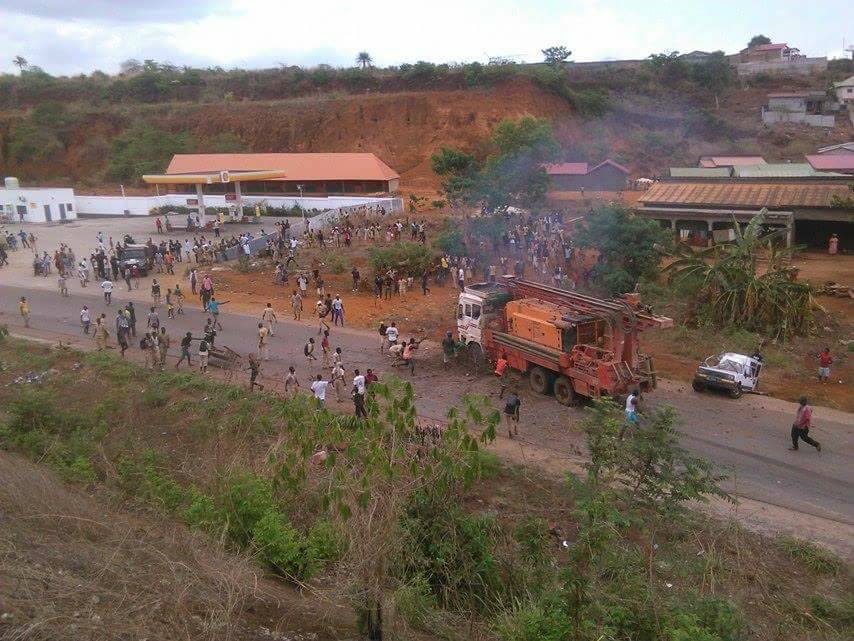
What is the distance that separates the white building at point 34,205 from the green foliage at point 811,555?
50066 millimetres

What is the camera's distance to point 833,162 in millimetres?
42844

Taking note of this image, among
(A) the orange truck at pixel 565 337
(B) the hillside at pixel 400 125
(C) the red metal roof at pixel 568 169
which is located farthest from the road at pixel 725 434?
(B) the hillside at pixel 400 125

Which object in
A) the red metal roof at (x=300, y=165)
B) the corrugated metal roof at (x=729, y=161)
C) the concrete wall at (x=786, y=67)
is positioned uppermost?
the concrete wall at (x=786, y=67)

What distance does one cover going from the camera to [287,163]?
55.0m

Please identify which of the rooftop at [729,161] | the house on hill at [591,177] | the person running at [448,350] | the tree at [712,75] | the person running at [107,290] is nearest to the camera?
the person running at [448,350]

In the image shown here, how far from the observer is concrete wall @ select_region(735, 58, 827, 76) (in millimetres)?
85294

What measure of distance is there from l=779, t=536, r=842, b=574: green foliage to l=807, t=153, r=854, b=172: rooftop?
36.0 meters

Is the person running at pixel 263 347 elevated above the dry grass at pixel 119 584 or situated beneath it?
situated beneath

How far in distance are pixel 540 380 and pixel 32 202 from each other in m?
43.2

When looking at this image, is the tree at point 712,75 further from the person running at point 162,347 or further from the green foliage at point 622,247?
the person running at point 162,347

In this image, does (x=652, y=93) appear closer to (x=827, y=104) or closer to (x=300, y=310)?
(x=827, y=104)

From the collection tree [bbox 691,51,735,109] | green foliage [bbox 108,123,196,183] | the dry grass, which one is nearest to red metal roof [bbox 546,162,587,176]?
tree [bbox 691,51,735,109]

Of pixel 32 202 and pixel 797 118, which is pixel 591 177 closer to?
pixel 797 118

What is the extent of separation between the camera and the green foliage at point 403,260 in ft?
96.4
